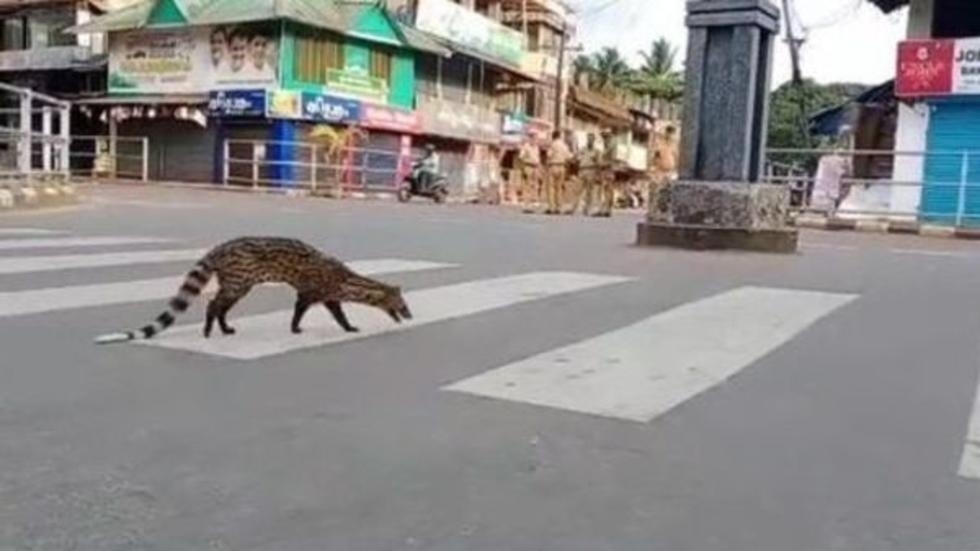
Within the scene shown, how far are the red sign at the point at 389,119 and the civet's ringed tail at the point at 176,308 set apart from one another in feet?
88.9

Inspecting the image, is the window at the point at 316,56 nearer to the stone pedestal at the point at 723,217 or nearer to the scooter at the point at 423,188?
the scooter at the point at 423,188

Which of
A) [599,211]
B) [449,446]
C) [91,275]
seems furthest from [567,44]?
[449,446]

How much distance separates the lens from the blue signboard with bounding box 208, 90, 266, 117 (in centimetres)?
2945

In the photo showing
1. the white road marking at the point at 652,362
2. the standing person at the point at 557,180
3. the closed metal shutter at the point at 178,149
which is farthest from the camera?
the closed metal shutter at the point at 178,149

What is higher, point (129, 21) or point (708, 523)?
point (129, 21)

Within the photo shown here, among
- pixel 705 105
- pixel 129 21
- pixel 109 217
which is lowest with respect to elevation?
pixel 109 217

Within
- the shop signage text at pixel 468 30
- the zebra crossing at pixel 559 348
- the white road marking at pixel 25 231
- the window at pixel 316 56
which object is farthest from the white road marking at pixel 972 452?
the shop signage text at pixel 468 30

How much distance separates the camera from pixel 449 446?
340 centimetres

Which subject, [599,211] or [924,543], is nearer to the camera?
[924,543]

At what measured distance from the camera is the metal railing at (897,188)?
59.0ft

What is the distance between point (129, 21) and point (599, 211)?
18.1 m

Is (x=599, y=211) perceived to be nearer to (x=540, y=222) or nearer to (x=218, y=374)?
(x=540, y=222)

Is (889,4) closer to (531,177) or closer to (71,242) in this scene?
(531,177)

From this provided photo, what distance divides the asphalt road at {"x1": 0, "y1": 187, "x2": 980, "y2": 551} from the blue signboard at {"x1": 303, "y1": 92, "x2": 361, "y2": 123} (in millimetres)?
22826
